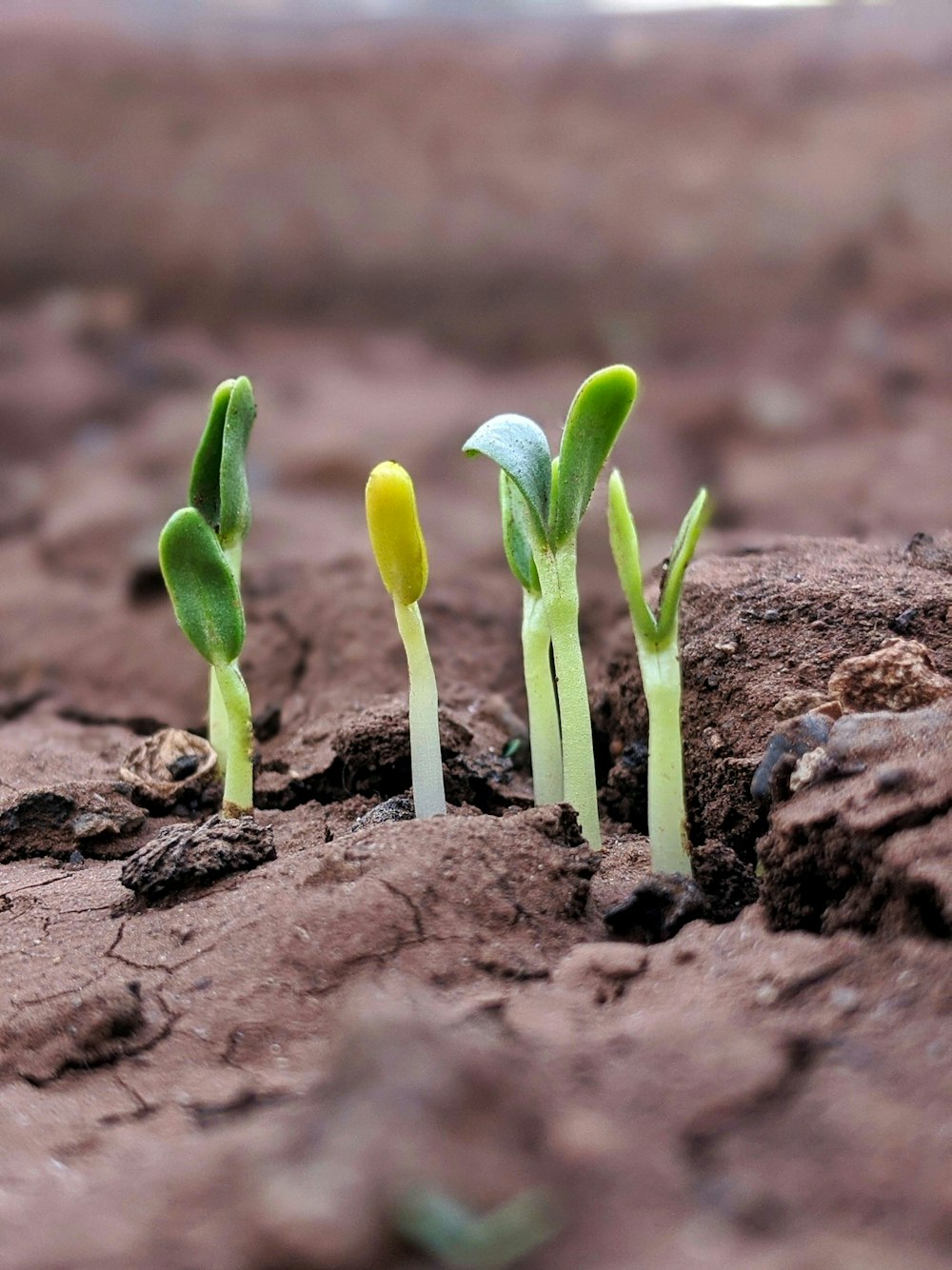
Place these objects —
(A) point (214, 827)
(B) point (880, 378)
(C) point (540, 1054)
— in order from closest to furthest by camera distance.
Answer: (C) point (540, 1054)
(A) point (214, 827)
(B) point (880, 378)

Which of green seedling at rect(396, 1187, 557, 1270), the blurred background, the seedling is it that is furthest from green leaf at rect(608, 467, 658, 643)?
the blurred background

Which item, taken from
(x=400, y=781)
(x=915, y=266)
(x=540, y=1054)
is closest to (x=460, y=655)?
(x=400, y=781)

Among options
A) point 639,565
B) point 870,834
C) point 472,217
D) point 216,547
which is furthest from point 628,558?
point 472,217

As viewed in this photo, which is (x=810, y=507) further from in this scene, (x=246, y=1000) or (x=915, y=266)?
(x=246, y=1000)

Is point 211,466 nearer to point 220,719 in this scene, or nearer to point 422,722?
point 220,719

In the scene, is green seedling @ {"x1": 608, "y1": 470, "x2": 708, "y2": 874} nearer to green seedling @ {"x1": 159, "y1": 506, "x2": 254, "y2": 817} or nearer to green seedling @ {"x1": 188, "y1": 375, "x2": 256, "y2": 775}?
green seedling @ {"x1": 159, "y1": 506, "x2": 254, "y2": 817}

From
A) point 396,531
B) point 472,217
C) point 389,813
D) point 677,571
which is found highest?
point 472,217

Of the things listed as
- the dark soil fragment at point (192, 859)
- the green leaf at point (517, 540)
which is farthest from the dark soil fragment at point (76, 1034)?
the green leaf at point (517, 540)
